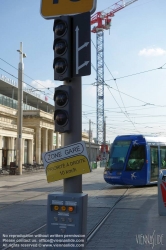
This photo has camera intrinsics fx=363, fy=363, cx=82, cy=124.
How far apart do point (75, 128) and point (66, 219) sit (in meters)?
1.38

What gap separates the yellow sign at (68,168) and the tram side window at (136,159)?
1491 cm

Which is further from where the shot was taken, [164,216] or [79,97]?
[164,216]

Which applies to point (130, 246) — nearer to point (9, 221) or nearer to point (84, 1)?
point (9, 221)

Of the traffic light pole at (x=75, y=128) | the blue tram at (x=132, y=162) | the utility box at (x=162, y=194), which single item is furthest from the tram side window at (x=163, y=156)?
the traffic light pole at (x=75, y=128)

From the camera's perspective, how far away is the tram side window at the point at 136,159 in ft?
66.1

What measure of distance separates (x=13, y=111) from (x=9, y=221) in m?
41.2

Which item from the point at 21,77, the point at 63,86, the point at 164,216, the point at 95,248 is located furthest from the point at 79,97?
the point at 21,77

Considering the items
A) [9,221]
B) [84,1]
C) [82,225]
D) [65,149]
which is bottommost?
[9,221]

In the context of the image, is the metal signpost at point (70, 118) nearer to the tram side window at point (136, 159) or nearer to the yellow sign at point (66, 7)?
the yellow sign at point (66, 7)

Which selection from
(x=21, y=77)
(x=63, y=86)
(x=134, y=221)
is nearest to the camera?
(x=63, y=86)

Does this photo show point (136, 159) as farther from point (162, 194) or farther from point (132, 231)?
point (132, 231)

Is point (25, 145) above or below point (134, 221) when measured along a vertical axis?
above

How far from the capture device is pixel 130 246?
7.43 metres

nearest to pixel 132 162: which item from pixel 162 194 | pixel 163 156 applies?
pixel 163 156
